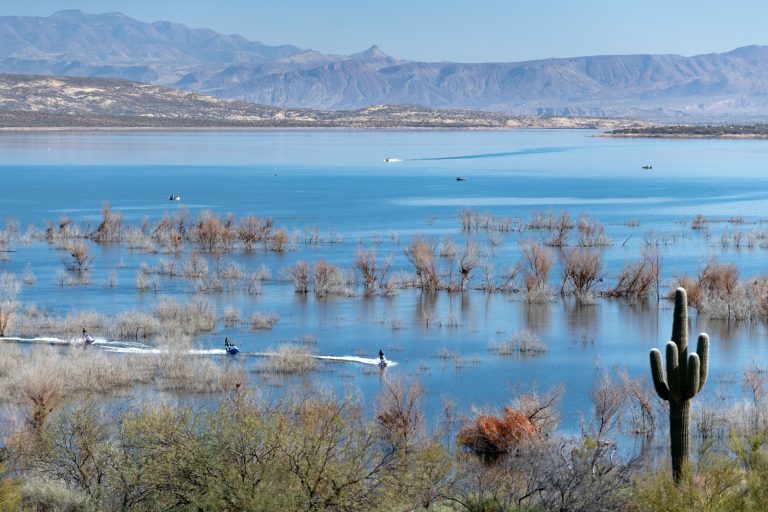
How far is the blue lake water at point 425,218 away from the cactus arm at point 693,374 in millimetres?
8169

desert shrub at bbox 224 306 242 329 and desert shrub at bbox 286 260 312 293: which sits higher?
desert shrub at bbox 286 260 312 293

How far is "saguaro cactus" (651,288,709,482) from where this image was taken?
19.4 m

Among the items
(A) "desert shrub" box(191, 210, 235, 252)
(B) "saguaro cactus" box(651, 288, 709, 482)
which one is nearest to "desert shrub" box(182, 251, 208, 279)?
(A) "desert shrub" box(191, 210, 235, 252)

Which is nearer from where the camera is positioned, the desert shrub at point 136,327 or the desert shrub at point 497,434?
the desert shrub at point 497,434

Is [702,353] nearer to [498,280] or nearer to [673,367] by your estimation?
[673,367]

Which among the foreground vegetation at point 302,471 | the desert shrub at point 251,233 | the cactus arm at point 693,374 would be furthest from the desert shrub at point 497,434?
the desert shrub at point 251,233

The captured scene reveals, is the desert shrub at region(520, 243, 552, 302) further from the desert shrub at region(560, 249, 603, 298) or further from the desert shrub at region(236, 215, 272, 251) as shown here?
the desert shrub at region(236, 215, 272, 251)

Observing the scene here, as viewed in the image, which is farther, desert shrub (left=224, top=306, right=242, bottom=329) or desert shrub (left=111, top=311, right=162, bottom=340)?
desert shrub (left=224, top=306, right=242, bottom=329)

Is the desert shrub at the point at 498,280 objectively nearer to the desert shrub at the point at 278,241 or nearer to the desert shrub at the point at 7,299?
the desert shrub at the point at 278,241

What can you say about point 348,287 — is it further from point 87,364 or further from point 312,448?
point 312,448

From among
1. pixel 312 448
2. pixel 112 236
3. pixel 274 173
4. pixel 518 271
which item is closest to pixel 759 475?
pixel 312 448

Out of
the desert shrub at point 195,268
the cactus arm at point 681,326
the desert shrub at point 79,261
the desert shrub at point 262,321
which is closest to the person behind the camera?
the cactus arm at point 681,326

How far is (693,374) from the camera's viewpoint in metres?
19.3

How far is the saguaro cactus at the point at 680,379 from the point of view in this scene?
1939cm
